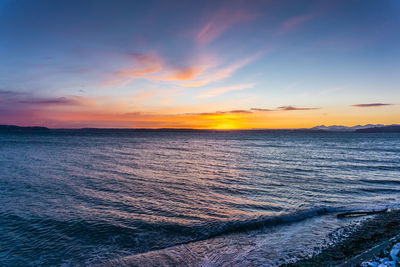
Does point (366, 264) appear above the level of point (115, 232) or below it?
above

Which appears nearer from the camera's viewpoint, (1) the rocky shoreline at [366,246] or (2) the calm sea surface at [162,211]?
(1) the rocky shoreline at [366,246]

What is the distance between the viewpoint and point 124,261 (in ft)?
25.7

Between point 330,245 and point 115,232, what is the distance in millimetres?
9243

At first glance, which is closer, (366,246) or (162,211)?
(366,246)

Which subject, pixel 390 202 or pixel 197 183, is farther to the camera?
Result: pixel 197 183

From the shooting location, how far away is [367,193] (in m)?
16.3

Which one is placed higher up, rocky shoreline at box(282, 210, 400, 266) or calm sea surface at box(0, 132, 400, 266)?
rocky shoreline at box(282, 210, 400, 266)

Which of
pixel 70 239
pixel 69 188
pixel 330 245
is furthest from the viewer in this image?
pixel 69 188

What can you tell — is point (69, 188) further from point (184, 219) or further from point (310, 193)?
point (310, 193)

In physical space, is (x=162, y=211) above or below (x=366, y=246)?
below

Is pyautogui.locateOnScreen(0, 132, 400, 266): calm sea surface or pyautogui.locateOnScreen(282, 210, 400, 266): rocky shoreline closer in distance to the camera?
pyautogui.locateOnScreen(282, 210, 400, 266): rocky shoreline

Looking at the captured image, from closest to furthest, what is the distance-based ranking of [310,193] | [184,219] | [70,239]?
[70,239], [184,219], [310,193]

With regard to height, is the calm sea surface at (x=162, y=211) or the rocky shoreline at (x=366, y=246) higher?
the rocky shoreline at (x=366, y=246)

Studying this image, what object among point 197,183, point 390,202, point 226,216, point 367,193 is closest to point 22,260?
point 226,216
